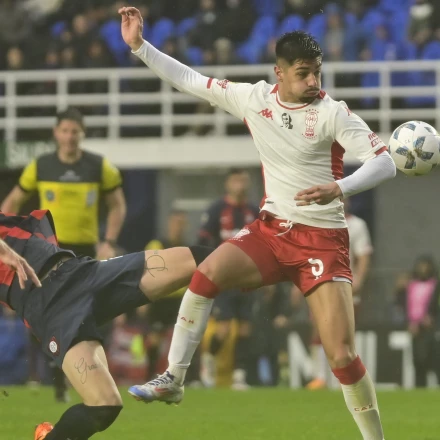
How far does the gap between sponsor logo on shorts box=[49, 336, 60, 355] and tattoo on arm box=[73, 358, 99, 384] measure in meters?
0.15

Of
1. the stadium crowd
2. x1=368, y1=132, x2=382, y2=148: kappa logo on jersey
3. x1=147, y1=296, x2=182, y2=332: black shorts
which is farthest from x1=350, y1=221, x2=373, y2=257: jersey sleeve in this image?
x1=368, y1=132, x2=382, y2=148: kappa logo on jersey

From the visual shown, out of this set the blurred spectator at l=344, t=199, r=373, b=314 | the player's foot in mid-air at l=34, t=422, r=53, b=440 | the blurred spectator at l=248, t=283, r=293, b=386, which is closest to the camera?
the player's foot in mid-air at l=34, t=422, r=53, b=440

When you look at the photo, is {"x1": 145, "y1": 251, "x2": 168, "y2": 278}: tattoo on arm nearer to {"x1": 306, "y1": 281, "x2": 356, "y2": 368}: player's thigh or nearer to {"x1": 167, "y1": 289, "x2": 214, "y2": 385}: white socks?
{"x1": 167, "y1": 289, "x2": 214, "y2": 385}: white socks

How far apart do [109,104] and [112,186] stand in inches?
304

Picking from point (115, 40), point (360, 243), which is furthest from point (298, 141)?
point (115, 40)

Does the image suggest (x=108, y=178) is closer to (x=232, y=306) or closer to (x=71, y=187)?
(x=71, y=187)

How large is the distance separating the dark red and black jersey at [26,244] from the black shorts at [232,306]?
6.14m

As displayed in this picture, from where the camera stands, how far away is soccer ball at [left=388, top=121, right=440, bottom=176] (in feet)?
25.0

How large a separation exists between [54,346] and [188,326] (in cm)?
97

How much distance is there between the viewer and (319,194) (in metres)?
6.64

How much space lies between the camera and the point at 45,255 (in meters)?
6.73

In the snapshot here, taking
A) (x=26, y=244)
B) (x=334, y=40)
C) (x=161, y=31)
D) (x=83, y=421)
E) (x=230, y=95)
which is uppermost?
(x=161, y=31)

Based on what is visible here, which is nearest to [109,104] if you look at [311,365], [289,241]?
[311,365]

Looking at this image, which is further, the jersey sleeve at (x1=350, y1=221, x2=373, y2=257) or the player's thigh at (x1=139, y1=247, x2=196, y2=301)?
the jersey sleeve at (x1=350, y1=221, x2=373, y2=257)
